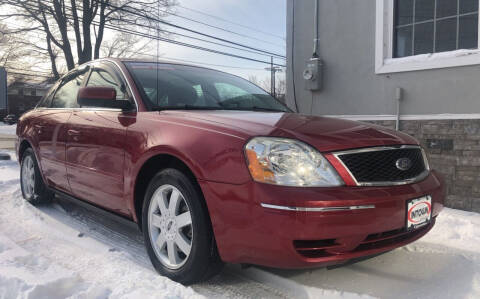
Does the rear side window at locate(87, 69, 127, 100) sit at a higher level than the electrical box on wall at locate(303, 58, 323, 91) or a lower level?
lower

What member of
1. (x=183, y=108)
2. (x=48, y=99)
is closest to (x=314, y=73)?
(x=183, y=108)

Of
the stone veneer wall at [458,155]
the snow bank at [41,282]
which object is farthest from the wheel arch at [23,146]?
the stone veneer wall at [458,155]

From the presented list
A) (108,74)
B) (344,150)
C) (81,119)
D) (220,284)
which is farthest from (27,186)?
(344,150)

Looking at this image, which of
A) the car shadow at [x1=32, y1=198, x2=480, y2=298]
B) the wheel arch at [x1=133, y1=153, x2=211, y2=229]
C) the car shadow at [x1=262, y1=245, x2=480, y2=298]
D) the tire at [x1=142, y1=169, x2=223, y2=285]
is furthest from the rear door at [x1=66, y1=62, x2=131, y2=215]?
the car shadow at [x1=262, y1=245, x2=480, y2=298]

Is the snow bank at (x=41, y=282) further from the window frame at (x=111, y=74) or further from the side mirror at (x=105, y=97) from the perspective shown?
the window frame at (x=111, y=74)

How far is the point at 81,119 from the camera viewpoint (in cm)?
347

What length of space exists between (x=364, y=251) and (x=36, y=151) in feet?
11.8

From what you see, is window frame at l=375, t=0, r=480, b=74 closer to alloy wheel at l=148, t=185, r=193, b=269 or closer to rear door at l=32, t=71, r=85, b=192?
rear door at l=32, t=71, r=85, b=192

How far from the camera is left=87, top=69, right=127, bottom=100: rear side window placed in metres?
3.20

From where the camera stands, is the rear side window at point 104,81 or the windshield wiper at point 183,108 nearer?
the windshield wiper at point 183,108

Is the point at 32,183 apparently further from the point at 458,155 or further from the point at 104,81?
the point at 458,155

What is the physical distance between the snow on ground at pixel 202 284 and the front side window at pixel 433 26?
102 inches

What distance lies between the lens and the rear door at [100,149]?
2.94 m

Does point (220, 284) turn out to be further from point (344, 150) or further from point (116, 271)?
point (344, 150)
